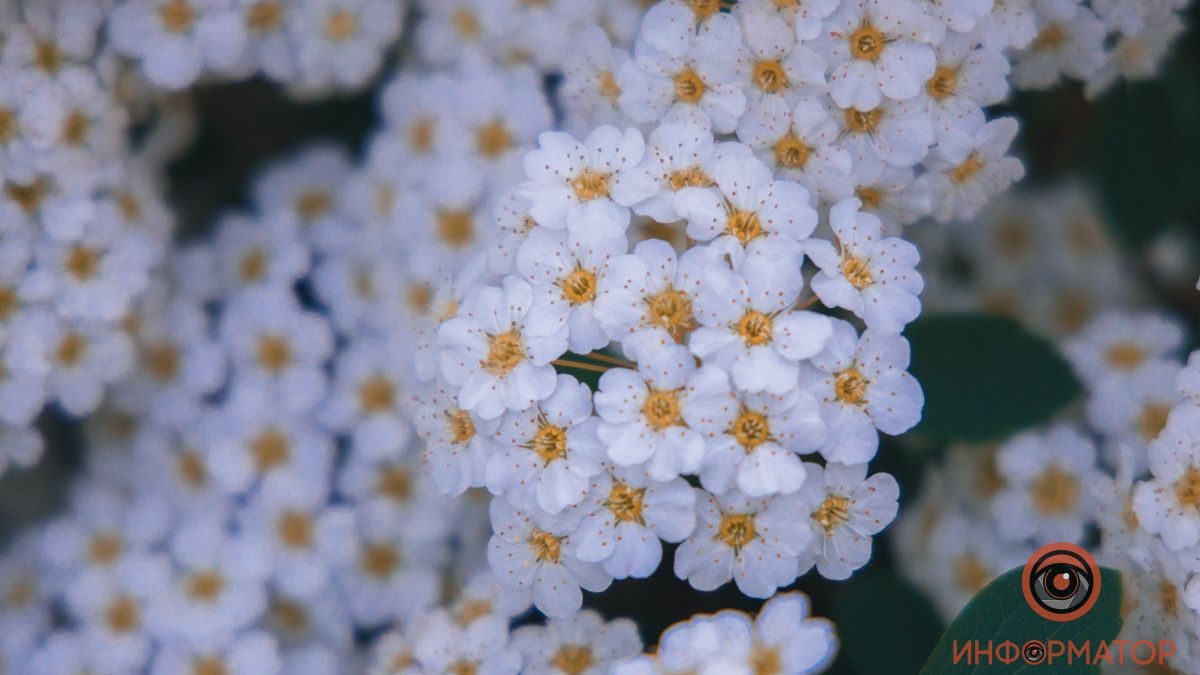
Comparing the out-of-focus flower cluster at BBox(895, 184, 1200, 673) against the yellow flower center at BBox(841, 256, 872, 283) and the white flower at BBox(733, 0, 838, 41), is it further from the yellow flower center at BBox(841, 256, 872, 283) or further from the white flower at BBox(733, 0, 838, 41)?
the white flower at BBox(733, 0, 838, 41)

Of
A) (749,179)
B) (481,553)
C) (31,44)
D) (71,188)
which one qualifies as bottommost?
(481,553)

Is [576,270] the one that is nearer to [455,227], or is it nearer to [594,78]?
[594,78]

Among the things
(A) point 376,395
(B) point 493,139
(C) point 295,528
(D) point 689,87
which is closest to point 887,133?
(D) point 689,87

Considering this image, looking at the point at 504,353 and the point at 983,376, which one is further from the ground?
the point at 504,353

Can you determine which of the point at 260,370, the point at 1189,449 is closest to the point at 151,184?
the point at 260,370

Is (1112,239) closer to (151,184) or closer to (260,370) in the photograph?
(260,370)

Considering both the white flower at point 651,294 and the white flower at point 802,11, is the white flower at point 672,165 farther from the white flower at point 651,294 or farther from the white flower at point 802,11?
the white flower at point 802,11
